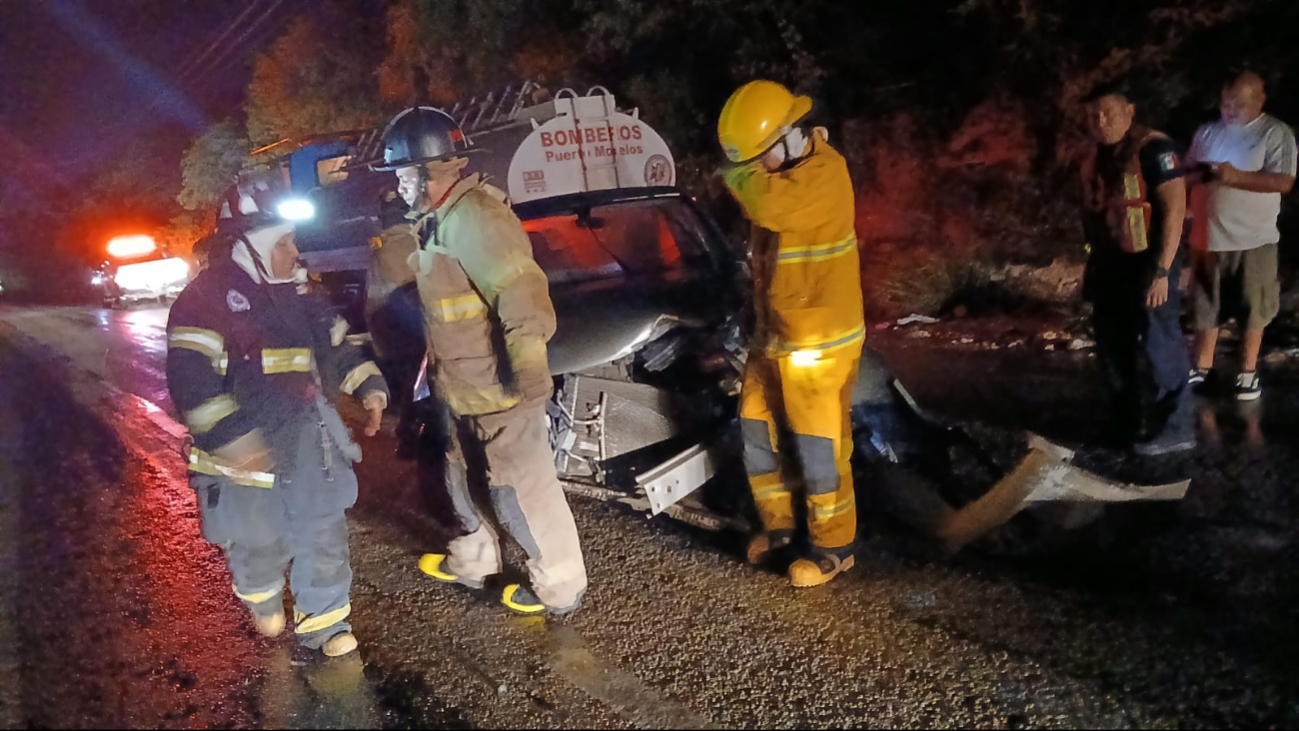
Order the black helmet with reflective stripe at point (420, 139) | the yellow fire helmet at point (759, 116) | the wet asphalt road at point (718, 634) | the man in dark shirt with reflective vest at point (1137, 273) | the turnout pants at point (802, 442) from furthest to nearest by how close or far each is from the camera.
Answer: the man in dark shirt with reflective vest at point (1137, 273) < the turnout pants at point (802, 442) < the yellow fire helmet at point (759, 116) < the black helmet with reflective stripe at point (420, 139) < the wet asphalt road at point (718, 634)

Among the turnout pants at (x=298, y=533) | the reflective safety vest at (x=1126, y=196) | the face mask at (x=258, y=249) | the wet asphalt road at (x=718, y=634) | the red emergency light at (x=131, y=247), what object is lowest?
the wet asphalt road at (x=718, y=634)

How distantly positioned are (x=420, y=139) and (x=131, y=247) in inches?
688

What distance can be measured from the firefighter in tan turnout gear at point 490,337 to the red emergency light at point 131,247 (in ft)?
55.2

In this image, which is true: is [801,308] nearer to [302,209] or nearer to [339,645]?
[339,645]

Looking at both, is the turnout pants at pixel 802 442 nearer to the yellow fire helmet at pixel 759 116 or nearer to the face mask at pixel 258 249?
→ the yellow fire helmet at pixel 759 116

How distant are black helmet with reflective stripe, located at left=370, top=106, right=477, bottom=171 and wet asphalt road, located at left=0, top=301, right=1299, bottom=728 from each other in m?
1.78

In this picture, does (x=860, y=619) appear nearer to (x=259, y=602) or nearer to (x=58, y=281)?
(x=259, y=602)

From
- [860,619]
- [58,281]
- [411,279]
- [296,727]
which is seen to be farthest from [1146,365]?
[58,281]

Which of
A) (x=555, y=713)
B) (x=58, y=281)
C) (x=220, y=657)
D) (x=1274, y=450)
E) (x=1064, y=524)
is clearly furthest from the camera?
(x=58, y=281)

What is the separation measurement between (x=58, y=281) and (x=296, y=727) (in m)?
26.6

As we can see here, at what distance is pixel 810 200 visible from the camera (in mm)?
3283

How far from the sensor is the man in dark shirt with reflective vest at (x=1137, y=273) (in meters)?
4.29

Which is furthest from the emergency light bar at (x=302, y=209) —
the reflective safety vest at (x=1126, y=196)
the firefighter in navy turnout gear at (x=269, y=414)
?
the reflective safety vest at (x=1126, y=196)

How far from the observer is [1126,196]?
14.3 feet
